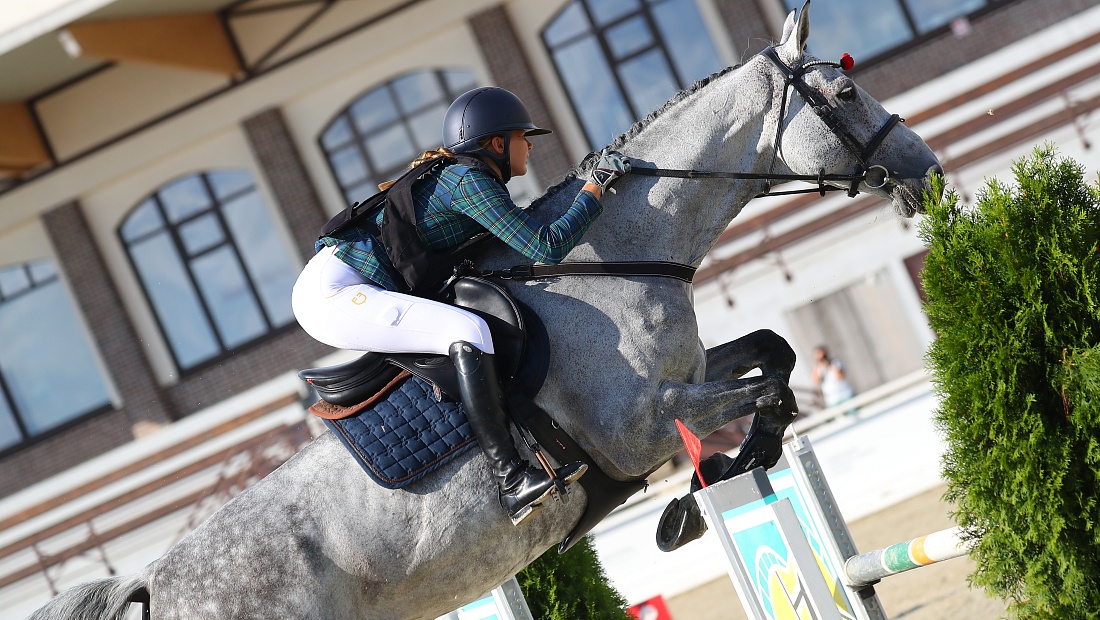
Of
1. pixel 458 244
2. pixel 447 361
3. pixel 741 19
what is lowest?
pixel 447 361

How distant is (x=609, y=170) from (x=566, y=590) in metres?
1.92

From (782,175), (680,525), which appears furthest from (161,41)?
(680,525)

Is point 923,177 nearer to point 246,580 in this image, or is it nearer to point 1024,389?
point 1024,389

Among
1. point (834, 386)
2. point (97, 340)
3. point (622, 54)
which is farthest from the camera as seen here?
point (97, 340)

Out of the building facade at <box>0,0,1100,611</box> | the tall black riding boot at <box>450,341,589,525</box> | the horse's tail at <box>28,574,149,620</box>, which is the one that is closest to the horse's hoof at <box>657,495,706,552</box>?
the tall black riding boot at <box>450,341,589,525</box>

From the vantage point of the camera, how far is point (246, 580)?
3088 millimetres

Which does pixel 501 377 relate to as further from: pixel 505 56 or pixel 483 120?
pixel 505 56

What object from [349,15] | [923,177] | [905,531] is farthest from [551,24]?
[923,177]

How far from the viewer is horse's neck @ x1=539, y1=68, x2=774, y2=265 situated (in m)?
3.15

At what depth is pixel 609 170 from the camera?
10.3 ft

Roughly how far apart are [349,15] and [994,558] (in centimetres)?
1322

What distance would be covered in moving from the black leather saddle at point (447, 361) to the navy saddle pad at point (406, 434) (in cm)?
6

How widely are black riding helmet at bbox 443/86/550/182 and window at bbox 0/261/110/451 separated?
13.4 meters

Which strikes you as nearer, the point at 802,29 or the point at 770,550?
the point at 770,550
